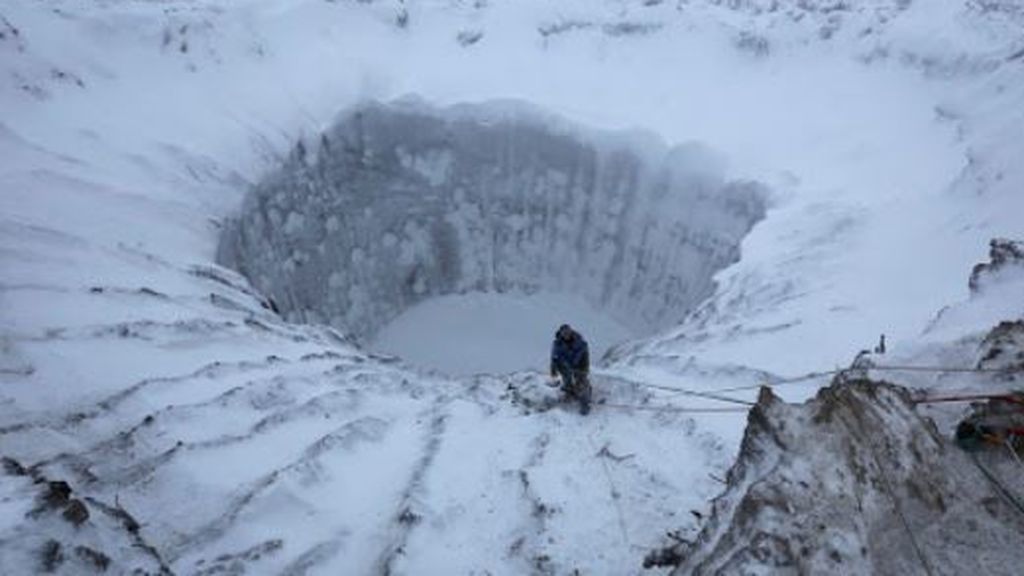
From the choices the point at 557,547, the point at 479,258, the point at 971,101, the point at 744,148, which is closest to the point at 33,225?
the point at 557,547

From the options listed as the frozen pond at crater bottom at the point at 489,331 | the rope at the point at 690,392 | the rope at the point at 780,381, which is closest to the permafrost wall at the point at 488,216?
the frozen pond at crater bottom at the point at 489,331

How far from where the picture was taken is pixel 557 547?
6.68 metres

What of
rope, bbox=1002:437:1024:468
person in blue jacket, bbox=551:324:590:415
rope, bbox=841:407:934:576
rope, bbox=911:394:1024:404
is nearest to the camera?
rope, bbox=841:407:934:576

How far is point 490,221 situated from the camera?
55.8 feet

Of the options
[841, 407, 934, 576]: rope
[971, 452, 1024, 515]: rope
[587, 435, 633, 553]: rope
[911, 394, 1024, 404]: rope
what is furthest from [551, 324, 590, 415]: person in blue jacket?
[971, 452, 1024, 515]: rope

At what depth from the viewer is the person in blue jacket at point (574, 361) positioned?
30.1 feet

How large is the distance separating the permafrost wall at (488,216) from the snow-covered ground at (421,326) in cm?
45

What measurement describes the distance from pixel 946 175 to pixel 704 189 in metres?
3.74

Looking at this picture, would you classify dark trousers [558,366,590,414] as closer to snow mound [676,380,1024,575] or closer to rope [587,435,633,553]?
rope [587,435,633,553]

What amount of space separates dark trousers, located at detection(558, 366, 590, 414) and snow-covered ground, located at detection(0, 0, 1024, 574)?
21 cm

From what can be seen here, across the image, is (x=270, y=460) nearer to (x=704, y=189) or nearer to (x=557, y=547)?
(x=557, y=547)

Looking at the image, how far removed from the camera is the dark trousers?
9188mm

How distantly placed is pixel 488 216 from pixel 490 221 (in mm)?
99

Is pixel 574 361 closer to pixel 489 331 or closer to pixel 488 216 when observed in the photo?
pixel 489 331
